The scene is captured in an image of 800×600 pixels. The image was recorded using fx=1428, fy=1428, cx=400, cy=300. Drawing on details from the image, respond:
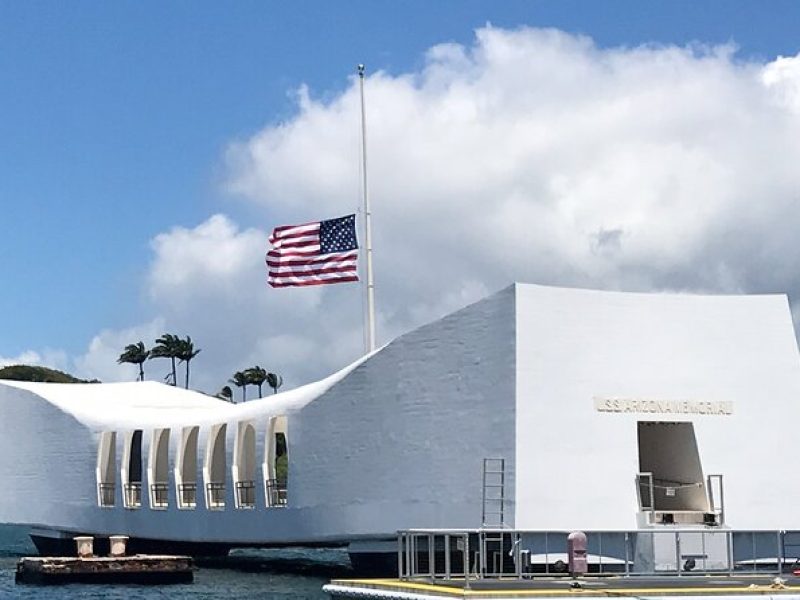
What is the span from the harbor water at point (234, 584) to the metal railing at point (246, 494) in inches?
82.7

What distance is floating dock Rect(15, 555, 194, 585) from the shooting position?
38.4m

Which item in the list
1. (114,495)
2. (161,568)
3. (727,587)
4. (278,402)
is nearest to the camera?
(727,587)

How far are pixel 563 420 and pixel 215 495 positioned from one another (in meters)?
15.0

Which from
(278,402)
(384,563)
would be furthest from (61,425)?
(384,563)

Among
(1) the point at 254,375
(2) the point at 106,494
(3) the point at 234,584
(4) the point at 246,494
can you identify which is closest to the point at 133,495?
(2) the point at 106,494

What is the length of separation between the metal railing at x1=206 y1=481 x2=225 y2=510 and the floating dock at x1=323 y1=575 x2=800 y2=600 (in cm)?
1630

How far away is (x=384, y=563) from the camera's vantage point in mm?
33312

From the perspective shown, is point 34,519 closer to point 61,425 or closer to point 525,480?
point 61,425

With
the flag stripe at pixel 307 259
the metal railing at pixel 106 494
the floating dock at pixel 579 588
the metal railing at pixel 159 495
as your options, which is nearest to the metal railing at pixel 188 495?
the metal railing at pixel 159 495

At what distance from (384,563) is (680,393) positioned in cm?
831

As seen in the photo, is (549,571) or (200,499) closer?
(549,571)

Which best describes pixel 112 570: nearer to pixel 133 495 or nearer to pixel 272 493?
pixel 272 493

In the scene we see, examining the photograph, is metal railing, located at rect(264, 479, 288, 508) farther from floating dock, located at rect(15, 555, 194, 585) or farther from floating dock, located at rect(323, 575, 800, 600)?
floating dock, located at rect(323, 575, 800, 600)

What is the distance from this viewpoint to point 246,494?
3928 centimetres
